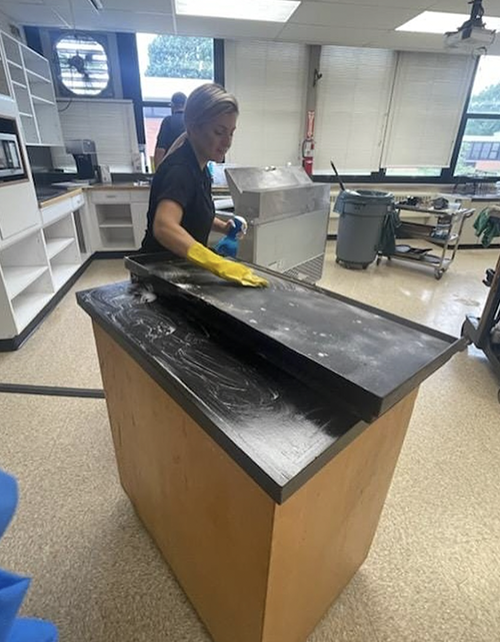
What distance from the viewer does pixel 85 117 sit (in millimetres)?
4328

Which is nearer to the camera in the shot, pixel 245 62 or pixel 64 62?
pixel 64 62

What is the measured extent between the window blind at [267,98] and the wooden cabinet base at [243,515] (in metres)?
4.60

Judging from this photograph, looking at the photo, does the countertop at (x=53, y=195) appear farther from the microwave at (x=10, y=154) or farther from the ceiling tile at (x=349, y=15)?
the ceiling tile at (x=349, y=15)

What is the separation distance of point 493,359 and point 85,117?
5.10 m

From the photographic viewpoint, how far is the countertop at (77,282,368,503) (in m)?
0.58

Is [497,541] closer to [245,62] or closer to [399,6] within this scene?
[399,6]

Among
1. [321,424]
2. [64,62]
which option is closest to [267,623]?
[321,424]

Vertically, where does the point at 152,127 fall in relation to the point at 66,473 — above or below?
above

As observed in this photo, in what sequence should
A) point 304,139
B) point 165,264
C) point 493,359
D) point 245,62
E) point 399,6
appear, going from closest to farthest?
point 165,264 → point 493,359 → point 399,6 → point 245,62 → point 304,139

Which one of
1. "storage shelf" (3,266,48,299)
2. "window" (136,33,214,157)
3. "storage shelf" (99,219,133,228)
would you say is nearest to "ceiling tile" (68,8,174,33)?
"window" (136,33,214,157)

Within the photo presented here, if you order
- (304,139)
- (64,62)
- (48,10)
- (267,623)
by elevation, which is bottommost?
(267,623)

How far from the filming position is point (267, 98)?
15.4 ft

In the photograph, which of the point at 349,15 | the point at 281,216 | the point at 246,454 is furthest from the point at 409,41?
the point at 246,454

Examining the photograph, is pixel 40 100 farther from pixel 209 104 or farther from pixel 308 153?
pixel 209 104
